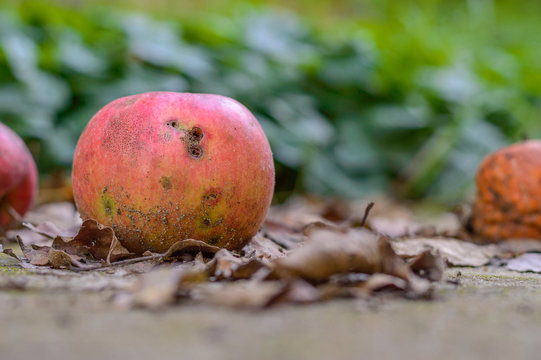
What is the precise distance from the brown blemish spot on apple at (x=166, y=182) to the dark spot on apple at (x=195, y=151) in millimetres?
78

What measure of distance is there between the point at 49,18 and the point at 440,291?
3529 mm

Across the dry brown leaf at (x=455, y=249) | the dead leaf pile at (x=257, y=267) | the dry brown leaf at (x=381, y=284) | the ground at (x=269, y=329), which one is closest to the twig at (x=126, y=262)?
the dead leaf pile at (x=257, y=267)

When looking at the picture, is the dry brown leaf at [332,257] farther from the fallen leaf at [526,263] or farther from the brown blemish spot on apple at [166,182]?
the fallen leaf at [526,263]

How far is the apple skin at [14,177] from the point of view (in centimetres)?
174

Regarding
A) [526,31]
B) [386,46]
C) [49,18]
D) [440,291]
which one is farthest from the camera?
[526,31]

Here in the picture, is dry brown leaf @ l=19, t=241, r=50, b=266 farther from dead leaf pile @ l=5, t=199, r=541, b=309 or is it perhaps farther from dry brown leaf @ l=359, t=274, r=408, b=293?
dry brown leaf @ l=359, t=274, r=408, b=293

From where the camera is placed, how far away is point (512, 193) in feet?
6.50

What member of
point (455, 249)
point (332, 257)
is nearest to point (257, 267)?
point (332, 257)

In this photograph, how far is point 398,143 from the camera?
13.8 ft

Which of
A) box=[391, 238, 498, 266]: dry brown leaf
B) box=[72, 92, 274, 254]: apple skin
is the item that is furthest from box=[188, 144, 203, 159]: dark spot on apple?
box=[391, 238, 498, 266]: dry brown leaf

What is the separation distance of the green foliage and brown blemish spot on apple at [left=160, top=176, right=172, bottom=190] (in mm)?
2307

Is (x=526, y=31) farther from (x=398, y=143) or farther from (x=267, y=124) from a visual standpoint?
(x=267, y=124)

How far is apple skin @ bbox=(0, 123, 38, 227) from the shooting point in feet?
5.72

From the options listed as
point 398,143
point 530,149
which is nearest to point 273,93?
point 398,143
